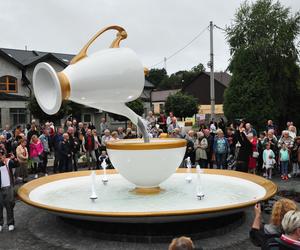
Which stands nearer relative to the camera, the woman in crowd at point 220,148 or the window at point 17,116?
the woman in crowd at point 220,148

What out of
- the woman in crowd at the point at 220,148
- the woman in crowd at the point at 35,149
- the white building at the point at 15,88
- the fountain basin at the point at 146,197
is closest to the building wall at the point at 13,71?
the white building at the point at 15,88

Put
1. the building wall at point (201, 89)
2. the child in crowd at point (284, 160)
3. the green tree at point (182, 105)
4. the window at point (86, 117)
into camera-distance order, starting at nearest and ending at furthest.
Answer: the child in crowd at point (284, 160) < the window at point (86, 117) < the green tree at point (182, 105) < the building wall at point (201, 89)

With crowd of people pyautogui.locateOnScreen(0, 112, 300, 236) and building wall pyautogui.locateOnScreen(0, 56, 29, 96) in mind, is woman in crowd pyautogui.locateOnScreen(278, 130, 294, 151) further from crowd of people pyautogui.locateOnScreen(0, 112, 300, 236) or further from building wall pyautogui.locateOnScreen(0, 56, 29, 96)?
building wall pyautogui.locateOnScreen(0, 56, 29, 96)

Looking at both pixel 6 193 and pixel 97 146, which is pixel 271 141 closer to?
pixel 97 146

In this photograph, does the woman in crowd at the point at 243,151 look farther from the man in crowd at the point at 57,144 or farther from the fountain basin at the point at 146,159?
the man in crowd at the point at 57,144

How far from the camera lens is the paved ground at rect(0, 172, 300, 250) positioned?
21.6 feet

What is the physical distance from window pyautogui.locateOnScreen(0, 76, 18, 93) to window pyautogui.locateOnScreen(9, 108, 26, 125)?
5.85ft

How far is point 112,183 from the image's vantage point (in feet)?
34.1

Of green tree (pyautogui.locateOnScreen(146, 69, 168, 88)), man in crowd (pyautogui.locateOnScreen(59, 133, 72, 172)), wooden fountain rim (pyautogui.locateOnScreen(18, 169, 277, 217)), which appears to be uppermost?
green tree (pyautogui.locateOnScreen(146, 69, 168, 88))

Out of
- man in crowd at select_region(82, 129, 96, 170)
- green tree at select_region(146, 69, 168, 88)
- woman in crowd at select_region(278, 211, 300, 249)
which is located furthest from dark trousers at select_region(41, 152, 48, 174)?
green tree at select_region(146, 69, 168, 88)

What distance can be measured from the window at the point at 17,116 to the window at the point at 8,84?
178 centimetres

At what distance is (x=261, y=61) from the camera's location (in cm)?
2731

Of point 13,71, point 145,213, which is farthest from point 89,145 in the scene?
point 13,71

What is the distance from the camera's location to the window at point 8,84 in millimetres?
32312
